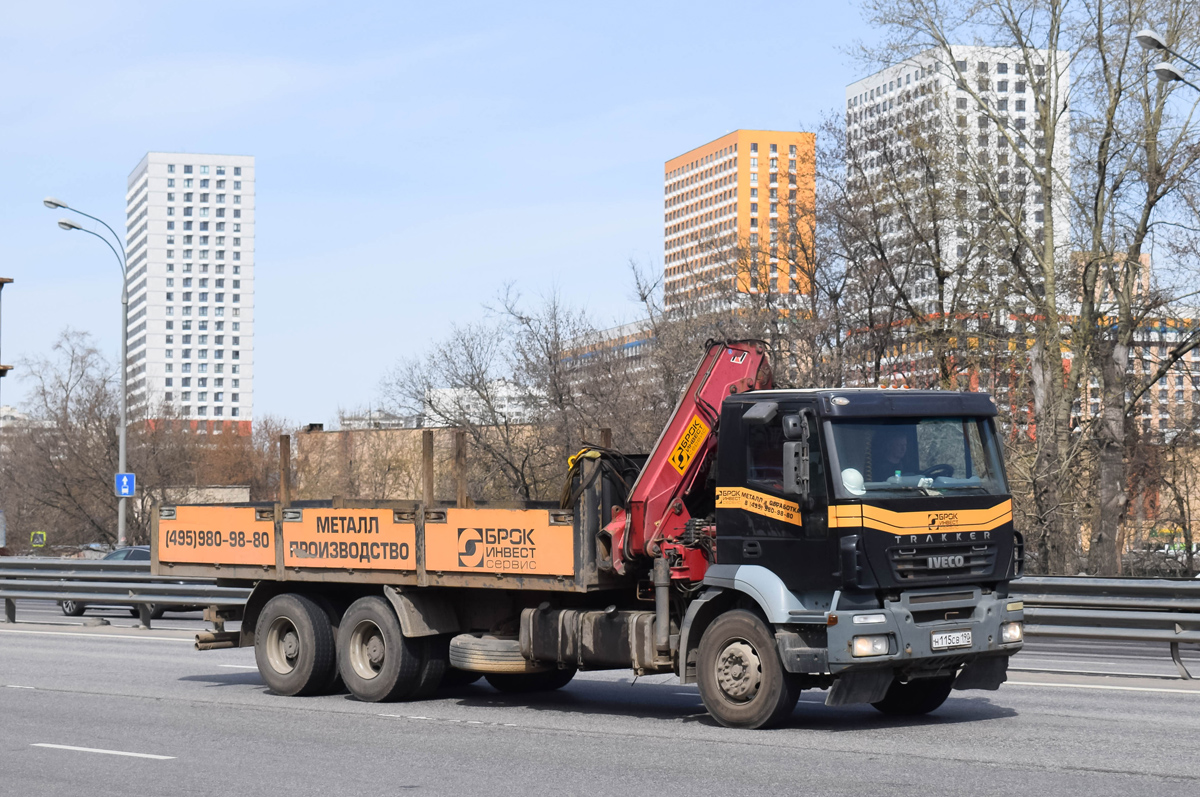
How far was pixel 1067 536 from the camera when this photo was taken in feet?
96.8

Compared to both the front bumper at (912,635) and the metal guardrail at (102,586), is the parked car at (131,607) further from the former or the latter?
the front bumper at (912,635)

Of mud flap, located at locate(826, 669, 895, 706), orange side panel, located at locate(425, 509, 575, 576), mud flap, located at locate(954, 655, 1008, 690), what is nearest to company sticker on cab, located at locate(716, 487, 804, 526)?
mud flap, located at locate(826, 669, 895, 706)

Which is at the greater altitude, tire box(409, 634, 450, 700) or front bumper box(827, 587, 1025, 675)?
front bumper box(827, 587, 1025, 675)

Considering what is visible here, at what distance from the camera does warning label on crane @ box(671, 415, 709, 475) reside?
1104cm

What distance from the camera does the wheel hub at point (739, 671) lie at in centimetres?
993

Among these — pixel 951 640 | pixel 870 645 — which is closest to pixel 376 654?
pixel 870 645

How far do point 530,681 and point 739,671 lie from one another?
3.61 m

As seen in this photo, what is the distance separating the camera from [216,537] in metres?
13.8

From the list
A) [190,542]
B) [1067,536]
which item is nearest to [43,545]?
[1067,536]

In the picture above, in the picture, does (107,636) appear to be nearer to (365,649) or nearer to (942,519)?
(365,649)

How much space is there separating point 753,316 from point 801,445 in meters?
26.1

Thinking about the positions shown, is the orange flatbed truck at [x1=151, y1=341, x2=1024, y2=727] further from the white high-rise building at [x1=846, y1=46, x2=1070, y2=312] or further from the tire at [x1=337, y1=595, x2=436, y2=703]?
the white high-rise building at [x1=846, y1=46, x2=1070, y2=312]

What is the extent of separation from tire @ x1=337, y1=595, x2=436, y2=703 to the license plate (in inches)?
187

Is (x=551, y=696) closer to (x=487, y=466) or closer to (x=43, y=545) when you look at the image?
(x=487, y=466)
